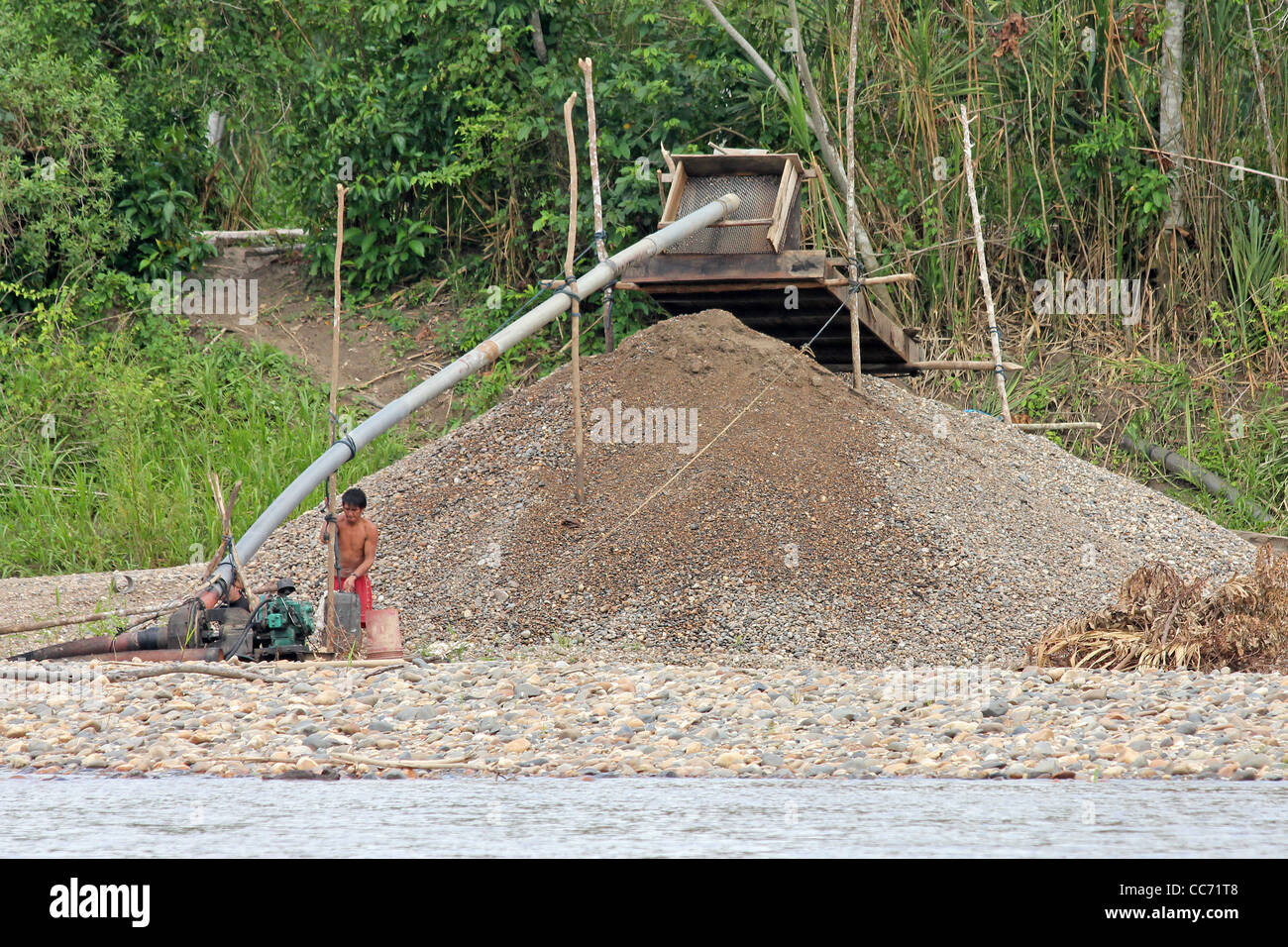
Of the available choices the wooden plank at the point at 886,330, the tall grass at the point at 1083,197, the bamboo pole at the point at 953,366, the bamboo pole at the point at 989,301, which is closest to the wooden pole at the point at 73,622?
the wooden plank at the point at 886,330

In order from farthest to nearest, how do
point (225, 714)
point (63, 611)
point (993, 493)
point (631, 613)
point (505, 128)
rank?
point (505, 128) < point (993, 493) < point (63, 611) < point (631, 613) < point (225, 714)

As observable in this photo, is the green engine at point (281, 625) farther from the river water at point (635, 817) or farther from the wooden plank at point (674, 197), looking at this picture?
the wooden plank at point (674, 197)

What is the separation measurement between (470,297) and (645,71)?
2885 millimetres

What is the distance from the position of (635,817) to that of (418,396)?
3911 millimetres

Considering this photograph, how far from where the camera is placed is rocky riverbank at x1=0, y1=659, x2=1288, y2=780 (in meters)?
4.29

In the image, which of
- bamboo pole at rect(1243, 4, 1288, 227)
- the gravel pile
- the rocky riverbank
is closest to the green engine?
the rocky riverbank

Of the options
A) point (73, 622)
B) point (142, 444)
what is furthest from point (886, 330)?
point (142, 444)

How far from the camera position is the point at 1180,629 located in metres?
6.73

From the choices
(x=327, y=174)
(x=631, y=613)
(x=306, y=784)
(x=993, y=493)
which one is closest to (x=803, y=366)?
(x=993, y=493)

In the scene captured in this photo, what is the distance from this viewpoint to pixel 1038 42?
43.8 ft

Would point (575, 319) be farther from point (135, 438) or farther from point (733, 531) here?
point (135, 438)

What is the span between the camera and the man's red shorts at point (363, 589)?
671 cm

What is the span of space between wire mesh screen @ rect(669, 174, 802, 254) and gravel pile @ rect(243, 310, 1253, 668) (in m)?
0.59

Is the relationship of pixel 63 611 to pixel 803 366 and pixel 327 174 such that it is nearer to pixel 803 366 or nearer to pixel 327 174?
pixel 803 366
